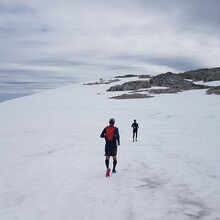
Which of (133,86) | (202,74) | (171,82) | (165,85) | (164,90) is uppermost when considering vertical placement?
(202,74)

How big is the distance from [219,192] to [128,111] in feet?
116

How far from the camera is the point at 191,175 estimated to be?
11.4 m

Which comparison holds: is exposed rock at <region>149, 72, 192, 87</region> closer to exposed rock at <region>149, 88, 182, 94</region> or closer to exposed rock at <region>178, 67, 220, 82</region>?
exposed rock at <region>149, 88, 182, 94</region>

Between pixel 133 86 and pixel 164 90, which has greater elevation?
pixel 133 86

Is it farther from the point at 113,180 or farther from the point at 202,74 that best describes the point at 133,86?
the point at 113,180

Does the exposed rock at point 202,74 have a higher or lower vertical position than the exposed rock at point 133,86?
higher

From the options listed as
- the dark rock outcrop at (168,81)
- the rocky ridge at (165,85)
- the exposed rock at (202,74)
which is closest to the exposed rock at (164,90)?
the rocky ridge at (165,85)

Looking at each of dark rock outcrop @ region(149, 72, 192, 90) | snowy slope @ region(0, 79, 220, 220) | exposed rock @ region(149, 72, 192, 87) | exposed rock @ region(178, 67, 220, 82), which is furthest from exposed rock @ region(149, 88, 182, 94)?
snowy slope @ region(0, 79, 220, 220)

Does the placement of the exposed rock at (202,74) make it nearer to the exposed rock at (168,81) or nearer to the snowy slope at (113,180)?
the exposed rock at (168,81)

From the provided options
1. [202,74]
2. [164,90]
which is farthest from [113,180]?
[202,74]

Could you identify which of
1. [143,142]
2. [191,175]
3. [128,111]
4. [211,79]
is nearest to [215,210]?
[191,175]

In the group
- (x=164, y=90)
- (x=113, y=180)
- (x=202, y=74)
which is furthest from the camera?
(x=202, y=74)

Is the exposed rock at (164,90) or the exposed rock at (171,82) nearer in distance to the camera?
the exposed rock at (164,90)

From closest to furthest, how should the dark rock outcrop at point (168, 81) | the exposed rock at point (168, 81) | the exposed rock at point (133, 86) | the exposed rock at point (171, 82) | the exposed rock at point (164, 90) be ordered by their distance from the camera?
the exposed rock at point (164, 90), the exposed rock at point (171, 82), the dark rock outcrop at point (168, 81), the exposed rock at point (168, 81), the exposed rock at point (133, 86)
